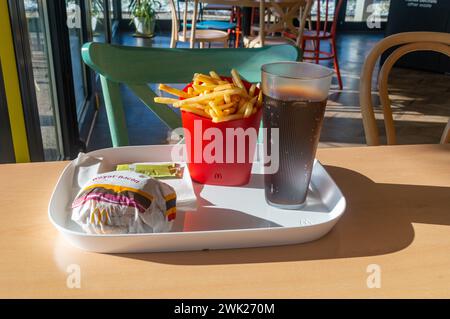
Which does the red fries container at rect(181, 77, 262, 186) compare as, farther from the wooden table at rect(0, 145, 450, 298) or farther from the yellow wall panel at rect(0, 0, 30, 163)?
the yellow wall panel at rect(0, 0, 30, 163)

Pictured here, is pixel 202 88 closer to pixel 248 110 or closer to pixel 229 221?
pixel 248 110

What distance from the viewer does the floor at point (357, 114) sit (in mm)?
2953

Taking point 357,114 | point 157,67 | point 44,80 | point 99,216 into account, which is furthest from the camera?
point 357,114

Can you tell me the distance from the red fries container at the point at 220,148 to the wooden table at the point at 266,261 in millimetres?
169

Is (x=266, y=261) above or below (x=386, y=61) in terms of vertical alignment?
below

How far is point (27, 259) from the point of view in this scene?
0.56 m

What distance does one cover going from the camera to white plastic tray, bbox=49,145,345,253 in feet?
1.85

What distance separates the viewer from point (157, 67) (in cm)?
112

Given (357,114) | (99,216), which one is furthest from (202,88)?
(357,114)

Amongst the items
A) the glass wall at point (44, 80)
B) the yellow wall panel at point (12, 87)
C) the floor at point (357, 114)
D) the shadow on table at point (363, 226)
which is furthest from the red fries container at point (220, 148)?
the floor at point (357, 114)

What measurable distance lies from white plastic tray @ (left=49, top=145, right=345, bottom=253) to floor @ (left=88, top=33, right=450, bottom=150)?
210 centimetres

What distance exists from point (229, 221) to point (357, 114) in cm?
301
